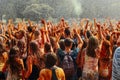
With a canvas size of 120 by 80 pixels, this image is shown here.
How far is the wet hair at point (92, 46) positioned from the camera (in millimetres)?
7585

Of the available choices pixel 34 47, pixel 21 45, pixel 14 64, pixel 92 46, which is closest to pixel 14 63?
pixel 14 64

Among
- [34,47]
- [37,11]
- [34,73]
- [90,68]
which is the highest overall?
[37,11]

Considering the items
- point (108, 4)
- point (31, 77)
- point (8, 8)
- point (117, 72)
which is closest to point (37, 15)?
point (8, 8)

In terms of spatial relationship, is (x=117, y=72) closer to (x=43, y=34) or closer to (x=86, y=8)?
(x=43, y=34)

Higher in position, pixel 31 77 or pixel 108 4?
pixel 108 4

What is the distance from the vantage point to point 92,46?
25.2 feet

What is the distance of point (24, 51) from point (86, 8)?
108 ft

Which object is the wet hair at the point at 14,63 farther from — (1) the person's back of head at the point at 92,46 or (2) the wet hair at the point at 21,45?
(2) the wet hair at the point at 21,45

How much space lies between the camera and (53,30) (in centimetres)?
1114

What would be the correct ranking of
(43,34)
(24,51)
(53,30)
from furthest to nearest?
(53,30) < (24,51) < (43,34)

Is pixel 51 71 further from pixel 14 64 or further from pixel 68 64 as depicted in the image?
pixel 68 64

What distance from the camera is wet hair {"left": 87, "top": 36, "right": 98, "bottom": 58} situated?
7585 mm

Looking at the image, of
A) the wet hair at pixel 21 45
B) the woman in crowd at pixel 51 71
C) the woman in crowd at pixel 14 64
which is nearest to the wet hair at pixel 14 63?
the woman in crowd at pixel 14 64

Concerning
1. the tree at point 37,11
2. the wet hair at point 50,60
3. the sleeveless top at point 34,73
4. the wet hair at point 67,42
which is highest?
the tree at point 37,11
